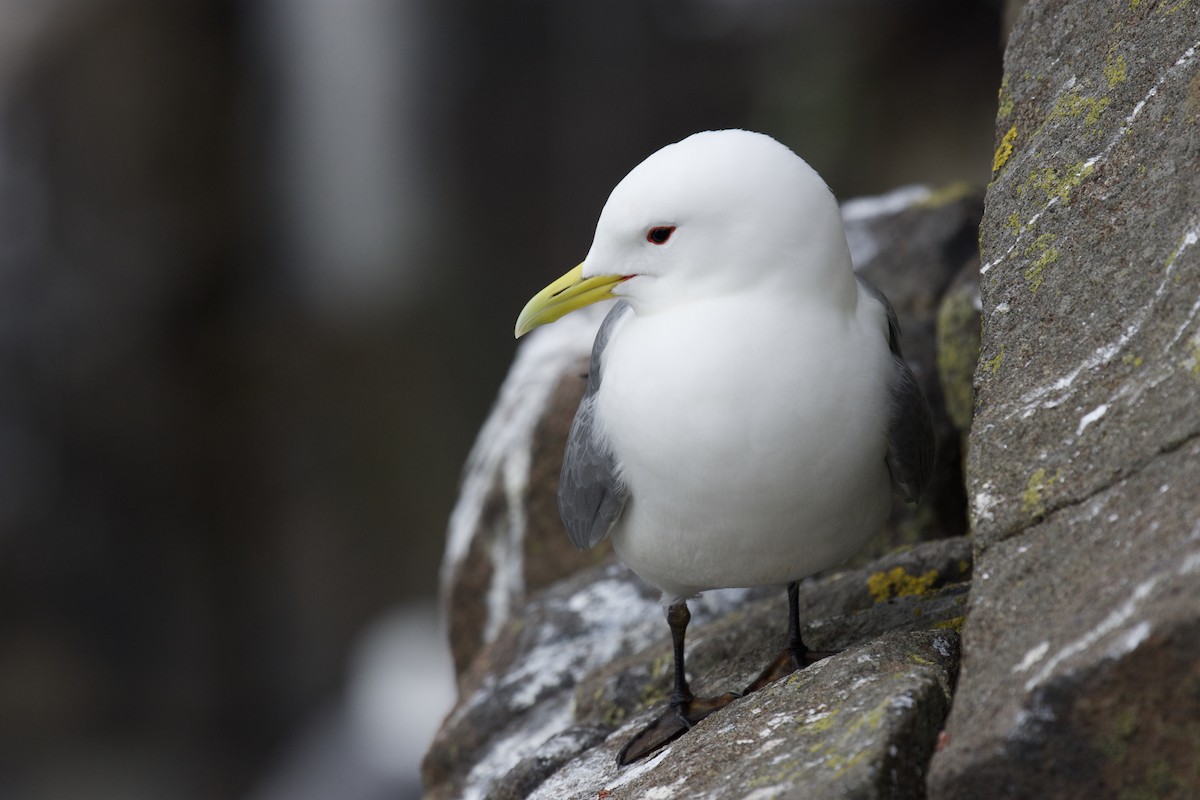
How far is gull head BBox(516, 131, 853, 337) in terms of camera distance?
263 centimetres

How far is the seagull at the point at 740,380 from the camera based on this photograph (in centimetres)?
255

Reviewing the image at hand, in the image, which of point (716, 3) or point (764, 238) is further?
point (716, 3)

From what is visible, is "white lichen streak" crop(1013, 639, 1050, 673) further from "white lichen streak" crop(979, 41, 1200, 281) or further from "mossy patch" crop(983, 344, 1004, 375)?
"white lichen streak" crop(979, 41, 1200, 281)

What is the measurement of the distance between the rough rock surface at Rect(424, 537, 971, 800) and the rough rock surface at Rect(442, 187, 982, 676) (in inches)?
16.0

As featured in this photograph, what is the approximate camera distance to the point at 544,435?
15.5 feet

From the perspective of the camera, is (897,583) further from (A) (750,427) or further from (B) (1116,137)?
(B) (1116,137)

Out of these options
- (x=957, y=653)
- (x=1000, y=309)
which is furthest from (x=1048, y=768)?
(x=1000, y=309)

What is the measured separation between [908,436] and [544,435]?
2.17 metres

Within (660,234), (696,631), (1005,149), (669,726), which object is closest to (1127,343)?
(1005,149)

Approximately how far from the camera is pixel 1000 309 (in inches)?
100.0

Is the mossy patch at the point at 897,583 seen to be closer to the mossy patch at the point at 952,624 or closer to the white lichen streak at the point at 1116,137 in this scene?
the mossy patch at the point at 952,624

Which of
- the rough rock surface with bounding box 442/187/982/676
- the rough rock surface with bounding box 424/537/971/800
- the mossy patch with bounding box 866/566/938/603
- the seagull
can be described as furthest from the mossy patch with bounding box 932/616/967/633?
the rough rock surface with bounding box 442/187/982/676

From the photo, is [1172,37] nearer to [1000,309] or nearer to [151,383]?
[1000,309]

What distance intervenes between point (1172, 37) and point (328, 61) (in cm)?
853
